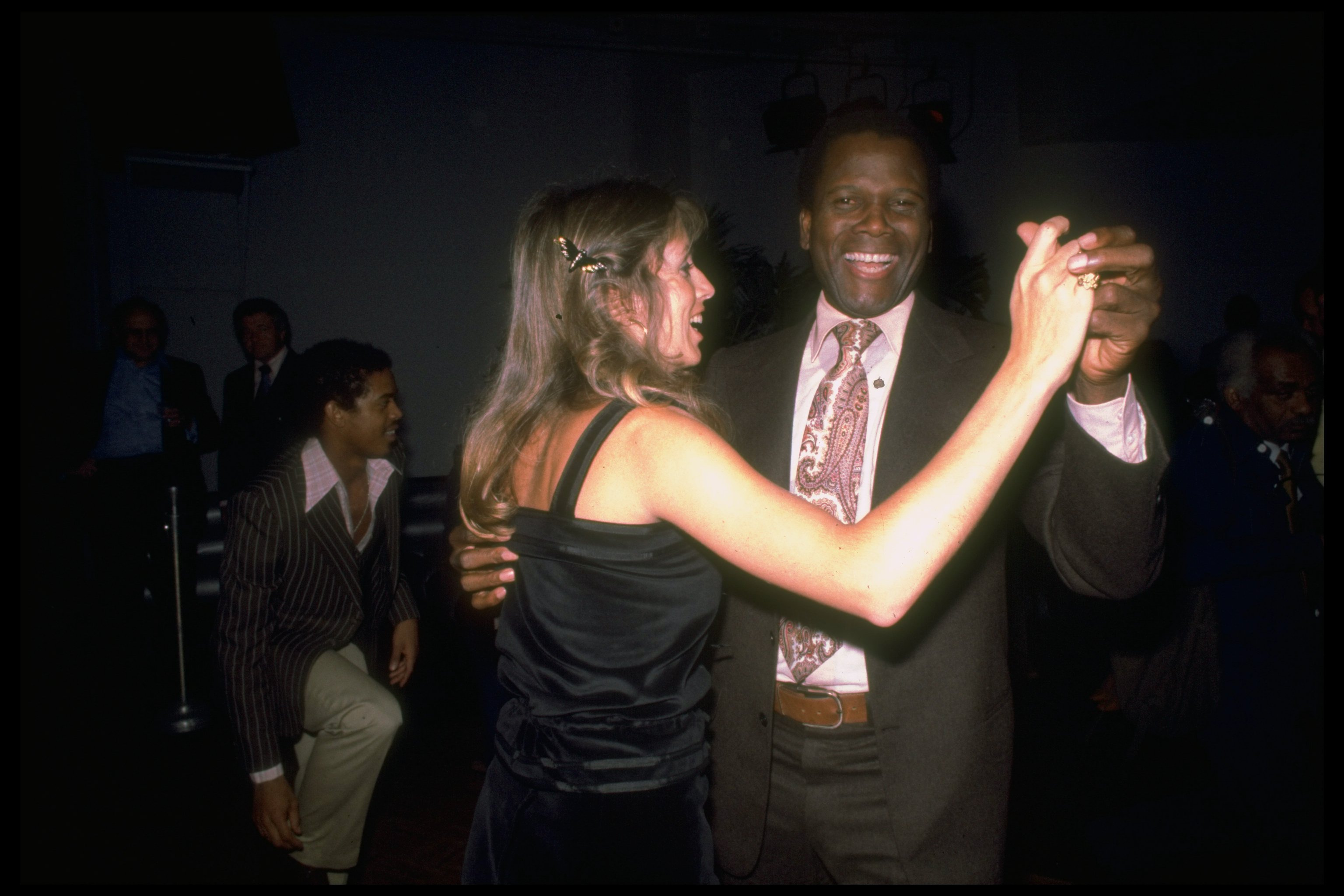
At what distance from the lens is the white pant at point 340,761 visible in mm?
2418

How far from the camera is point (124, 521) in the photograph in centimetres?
505

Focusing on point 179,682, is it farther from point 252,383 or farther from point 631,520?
point 631,520

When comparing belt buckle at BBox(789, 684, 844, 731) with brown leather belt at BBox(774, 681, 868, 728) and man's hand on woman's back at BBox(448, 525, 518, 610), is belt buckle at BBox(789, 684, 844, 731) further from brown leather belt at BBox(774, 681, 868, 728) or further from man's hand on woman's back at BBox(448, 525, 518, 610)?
man's hand on woman's back at BBox(448, 525, 518, 610)

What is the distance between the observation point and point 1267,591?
242cm

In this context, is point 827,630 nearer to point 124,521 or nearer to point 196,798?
point 196,798

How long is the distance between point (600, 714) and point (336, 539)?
163 centimetres

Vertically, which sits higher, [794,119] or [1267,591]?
[794,119]

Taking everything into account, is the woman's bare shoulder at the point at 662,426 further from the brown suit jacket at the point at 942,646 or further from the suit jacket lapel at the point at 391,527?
the suit jacket lapel at the point at 391,527

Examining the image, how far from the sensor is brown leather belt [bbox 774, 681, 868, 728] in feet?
4.98

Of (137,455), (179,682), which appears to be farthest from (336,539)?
(137,455)

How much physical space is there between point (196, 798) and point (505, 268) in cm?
469

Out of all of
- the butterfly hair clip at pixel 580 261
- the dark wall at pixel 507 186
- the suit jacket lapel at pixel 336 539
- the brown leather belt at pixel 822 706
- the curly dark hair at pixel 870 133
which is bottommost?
the brown leather belt at pixel 822 706

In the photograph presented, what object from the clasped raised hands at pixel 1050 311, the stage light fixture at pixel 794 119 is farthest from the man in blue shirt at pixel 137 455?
the clasped raised hands at pixel 1050 311

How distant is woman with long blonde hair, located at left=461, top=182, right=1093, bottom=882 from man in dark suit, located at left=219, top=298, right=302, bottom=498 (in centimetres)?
415
